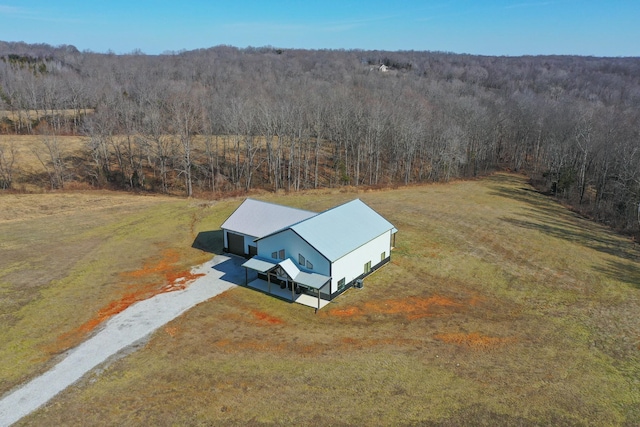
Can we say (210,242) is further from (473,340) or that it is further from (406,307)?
(473,340)

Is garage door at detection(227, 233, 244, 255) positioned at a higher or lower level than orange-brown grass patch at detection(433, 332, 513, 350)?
higher

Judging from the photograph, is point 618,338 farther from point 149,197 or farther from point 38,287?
point 149,197

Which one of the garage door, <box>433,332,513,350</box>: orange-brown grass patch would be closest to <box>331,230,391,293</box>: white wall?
<box>433,332,513,350</box>: orange-brown grass patch

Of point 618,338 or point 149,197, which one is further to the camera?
point 149,197

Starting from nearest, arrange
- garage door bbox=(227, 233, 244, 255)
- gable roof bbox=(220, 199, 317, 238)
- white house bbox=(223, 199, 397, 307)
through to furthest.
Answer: white house bbox=(223, 199, 397, 307) → gable roof bbox=(220, 199, 317, 238) → garage door bbox=(227, 233, 244, 255)

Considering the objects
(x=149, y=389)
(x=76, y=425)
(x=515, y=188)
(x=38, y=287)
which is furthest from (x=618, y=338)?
(x=515, y=188)

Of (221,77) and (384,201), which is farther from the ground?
(221,77)

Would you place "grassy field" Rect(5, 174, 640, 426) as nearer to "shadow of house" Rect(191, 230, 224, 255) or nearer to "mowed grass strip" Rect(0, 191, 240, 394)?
"mowed grass strip" Rect(0, 191, 240, 394)

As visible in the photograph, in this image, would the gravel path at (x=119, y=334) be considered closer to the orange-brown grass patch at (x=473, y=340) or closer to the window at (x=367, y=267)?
the window at (x=367, y=267)
